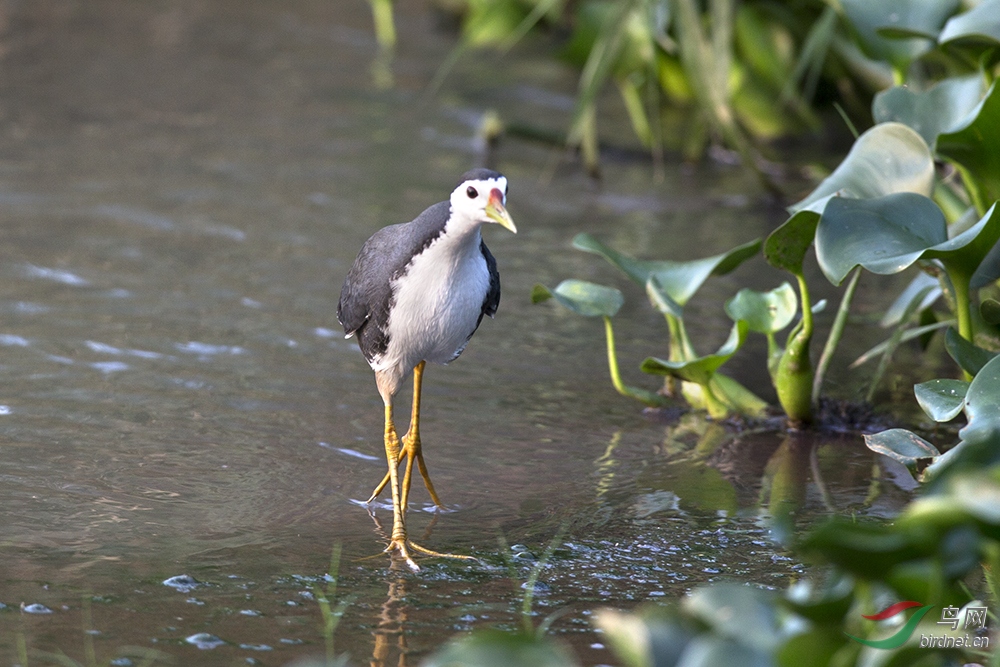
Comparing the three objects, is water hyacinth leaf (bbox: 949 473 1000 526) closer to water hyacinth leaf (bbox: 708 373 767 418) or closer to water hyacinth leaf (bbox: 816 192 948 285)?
water hyacinth leaf (bbox: 816 192 948 285)

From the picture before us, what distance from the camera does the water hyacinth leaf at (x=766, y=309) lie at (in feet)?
13.0

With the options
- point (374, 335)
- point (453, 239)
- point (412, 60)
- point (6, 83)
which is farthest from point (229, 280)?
point (412, 60)

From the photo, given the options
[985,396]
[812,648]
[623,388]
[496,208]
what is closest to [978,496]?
[812,648]

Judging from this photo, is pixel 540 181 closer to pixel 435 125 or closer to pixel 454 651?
pixel 435 125

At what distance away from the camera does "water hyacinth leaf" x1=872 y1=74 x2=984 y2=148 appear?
4059 millimetres

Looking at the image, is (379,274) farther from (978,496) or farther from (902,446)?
(978,496)

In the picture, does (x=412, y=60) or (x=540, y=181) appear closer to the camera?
(x=540, y=181)

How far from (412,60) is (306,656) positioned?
746 centimetres

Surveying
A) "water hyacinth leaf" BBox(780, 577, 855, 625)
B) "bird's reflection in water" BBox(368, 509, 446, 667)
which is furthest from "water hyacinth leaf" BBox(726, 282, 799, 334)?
"water hyacinth leaf" BBox(780, 577, 855, 625)

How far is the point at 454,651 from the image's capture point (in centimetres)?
192

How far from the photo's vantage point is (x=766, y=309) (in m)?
4.02

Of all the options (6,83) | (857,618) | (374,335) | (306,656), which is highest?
(6,83)

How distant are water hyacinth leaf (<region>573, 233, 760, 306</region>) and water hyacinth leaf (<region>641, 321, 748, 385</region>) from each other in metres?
0.24

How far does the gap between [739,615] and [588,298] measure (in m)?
2.19
